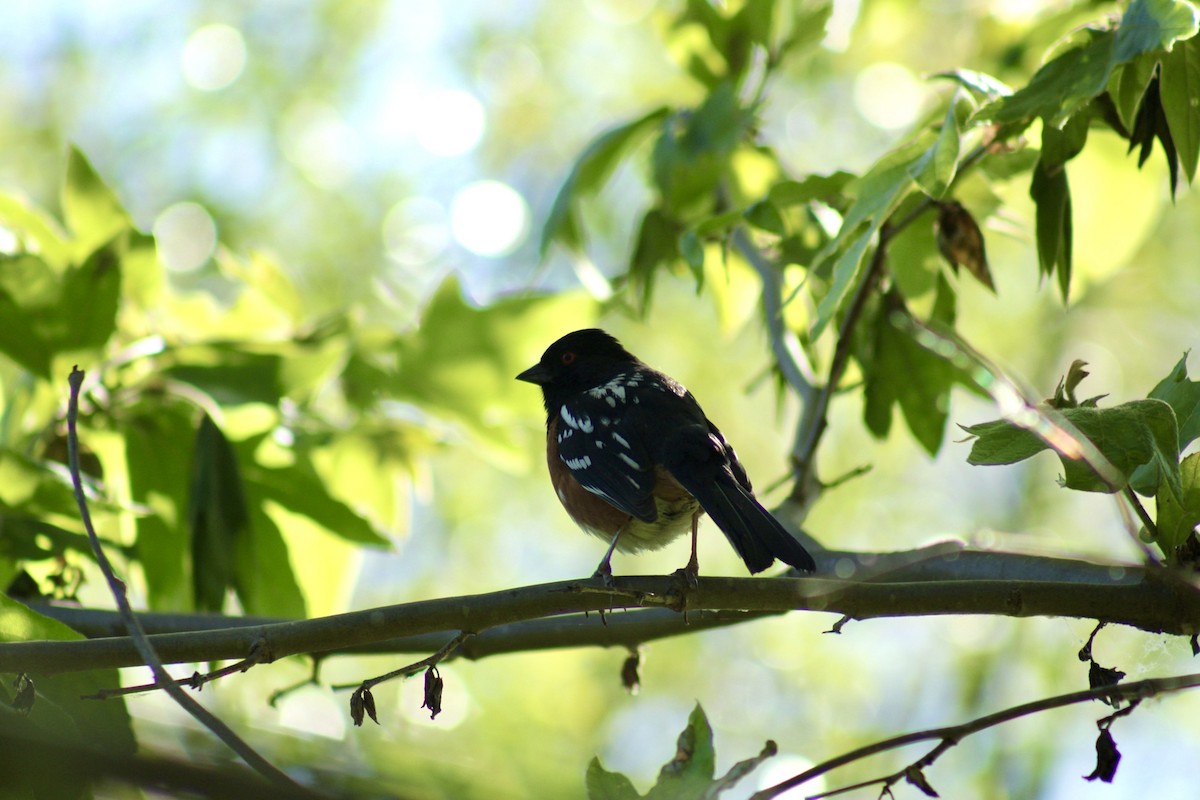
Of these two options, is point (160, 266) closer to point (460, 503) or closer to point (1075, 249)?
point (1075, 249)

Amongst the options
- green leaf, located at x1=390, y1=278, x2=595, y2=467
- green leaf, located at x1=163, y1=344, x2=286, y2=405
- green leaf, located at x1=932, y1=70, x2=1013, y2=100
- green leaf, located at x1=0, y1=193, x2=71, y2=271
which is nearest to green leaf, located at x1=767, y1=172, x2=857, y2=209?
green leaf, located at x1=932, y1=70, x2=1013, y2=100

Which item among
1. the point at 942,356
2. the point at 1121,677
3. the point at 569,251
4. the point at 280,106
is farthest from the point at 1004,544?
the point at 280,106

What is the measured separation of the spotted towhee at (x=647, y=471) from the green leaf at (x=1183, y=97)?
936mm

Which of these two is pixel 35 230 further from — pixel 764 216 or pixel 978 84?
pixel 978 84

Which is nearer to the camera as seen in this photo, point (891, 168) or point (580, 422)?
point (891, 168)

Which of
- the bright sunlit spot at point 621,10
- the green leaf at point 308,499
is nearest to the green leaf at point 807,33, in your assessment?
the green leaf at point 308,499

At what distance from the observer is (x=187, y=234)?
7.06m

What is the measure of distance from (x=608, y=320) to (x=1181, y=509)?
4.08 m

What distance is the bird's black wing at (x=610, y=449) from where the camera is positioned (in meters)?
2.53

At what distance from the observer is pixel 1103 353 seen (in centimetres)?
716

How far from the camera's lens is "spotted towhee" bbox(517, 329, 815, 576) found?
2.21 meters

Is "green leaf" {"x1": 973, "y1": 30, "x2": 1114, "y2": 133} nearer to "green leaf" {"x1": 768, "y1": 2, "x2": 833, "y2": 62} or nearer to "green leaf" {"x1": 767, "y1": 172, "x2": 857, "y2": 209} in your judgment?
"green leaf" {"x1": 767, "y1": 172, "x2": 857, "y2": 209}

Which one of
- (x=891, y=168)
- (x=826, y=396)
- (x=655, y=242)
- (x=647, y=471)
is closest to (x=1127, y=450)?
(x=891, y=168)

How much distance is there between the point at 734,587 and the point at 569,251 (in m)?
1.37
